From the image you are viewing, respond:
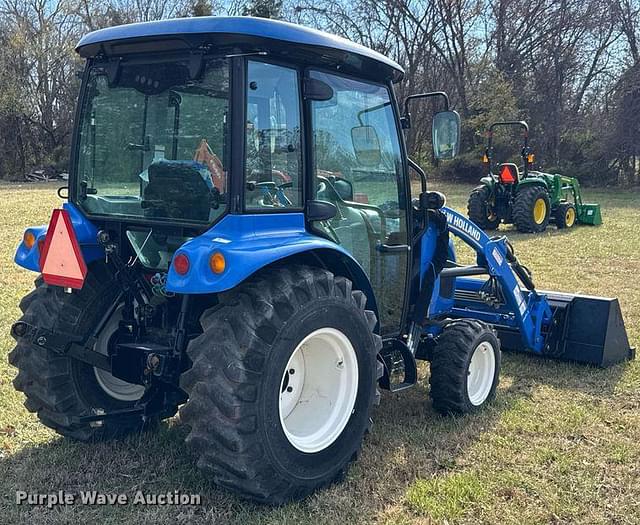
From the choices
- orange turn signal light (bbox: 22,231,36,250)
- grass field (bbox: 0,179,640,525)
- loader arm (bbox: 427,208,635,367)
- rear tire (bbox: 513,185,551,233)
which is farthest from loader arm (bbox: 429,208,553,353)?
rear tire (bbox: 513,185,551,233)

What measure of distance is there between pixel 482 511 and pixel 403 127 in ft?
7.22

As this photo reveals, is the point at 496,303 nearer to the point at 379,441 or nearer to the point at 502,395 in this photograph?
the point at 502,395

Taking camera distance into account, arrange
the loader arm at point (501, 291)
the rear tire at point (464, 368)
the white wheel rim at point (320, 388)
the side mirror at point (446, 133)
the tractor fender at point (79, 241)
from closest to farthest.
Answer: the white wheel rim at point (320, 388), the tractor fender at point (79, 241), the side mirror at point (446, 133), the rear tire at point (464, 368), the loader arm at point (501, 291)

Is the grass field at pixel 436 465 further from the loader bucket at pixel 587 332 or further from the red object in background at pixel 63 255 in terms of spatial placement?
the red object in background at pixel 63 255

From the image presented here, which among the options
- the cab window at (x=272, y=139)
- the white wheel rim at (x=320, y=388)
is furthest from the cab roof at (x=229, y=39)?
the white wheel rim at (x=320, y=388)

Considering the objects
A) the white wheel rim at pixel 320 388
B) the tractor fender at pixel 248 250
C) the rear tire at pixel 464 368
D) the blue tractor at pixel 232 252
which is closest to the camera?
the tractor fender at pixel 248 250

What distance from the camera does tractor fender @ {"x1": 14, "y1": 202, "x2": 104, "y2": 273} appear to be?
3.53 meters

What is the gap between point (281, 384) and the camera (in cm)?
300

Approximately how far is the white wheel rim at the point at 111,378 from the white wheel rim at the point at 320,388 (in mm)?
1024

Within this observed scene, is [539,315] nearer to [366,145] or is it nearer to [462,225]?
[462,225]

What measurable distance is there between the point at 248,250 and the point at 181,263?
11.2 inches

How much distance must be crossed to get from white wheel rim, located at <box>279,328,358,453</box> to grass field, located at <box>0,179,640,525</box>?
322 mm

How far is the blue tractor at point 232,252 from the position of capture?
2.91 metres

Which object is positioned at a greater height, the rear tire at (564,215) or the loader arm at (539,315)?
the rear tire at (564,215)
